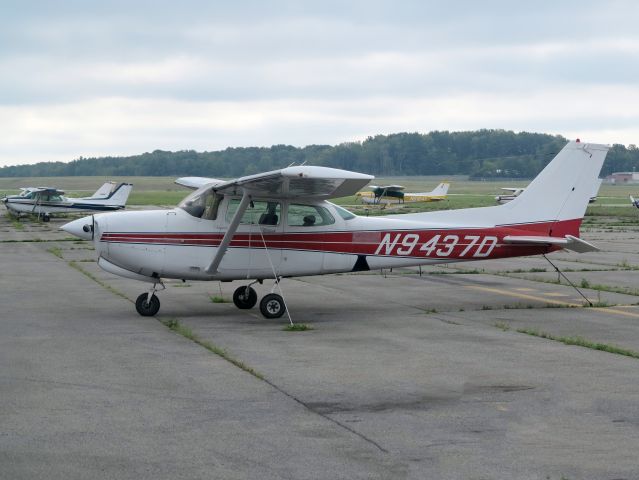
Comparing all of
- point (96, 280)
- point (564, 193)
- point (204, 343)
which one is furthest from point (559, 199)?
point (96, 280)

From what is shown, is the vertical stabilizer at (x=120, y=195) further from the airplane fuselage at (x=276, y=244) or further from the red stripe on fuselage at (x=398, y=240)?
the red stripe on fuselage at (x=398, y=240)

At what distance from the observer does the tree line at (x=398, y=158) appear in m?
67.3

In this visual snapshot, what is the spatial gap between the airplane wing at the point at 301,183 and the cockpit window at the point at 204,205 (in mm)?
214

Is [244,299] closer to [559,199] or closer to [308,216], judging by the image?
[308,216]

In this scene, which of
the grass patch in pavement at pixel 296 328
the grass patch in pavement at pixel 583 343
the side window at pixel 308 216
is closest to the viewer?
the grass patch in pavement at pixel 583 343

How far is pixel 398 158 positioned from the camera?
299 ft

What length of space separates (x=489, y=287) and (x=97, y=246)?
27.8 feet

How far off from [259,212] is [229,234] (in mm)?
771

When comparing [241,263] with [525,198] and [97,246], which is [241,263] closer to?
[97,246]

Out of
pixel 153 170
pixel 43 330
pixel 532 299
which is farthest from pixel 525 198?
pixel 153 170

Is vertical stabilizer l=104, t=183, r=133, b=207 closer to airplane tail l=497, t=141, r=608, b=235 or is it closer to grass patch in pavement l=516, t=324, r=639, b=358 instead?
airplane tail l=497, t=141, r=608, b=235

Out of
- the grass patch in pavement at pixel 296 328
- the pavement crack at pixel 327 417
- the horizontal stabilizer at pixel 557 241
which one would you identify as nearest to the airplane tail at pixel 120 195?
the horizontal stabilizer at pixel 557 241

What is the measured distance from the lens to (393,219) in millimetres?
15242

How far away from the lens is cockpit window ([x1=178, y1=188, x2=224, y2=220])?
1430 cm
